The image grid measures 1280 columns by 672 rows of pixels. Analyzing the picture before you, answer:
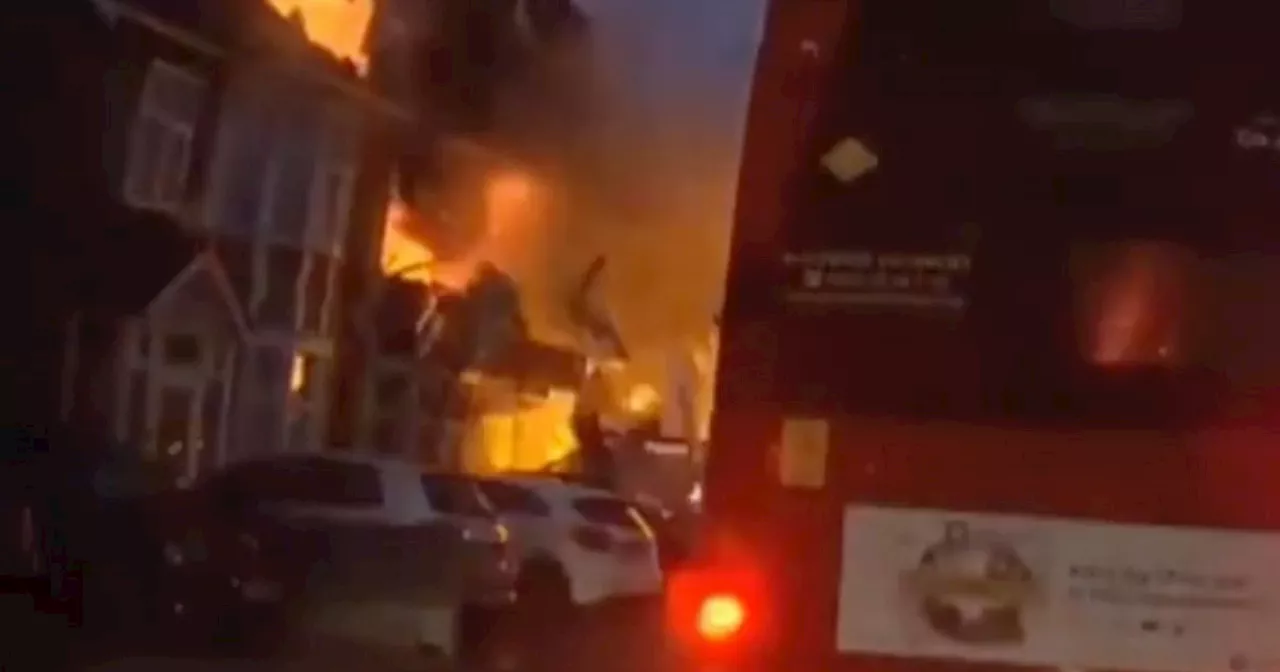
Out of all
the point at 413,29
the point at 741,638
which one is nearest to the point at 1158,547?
the point at 741,638

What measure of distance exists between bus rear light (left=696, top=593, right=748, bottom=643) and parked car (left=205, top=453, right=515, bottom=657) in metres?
5.93

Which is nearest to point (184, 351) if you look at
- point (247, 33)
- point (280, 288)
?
point (280, 288)

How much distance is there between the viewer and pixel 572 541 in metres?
11.5

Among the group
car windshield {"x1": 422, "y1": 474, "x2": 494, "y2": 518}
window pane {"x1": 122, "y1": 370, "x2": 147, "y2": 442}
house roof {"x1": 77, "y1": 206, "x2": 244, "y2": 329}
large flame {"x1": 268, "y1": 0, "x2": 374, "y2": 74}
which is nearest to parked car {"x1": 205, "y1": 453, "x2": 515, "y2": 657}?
car windshield {"x1": 422, "y1": 474, "x2": 494, "y2": 518}

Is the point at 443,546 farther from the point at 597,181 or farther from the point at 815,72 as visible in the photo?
the point at 815,72

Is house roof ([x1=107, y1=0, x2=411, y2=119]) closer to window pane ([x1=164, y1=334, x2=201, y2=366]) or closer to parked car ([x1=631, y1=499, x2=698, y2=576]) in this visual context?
window pane ([x1=164, y1=334, x2=201, y2=366])

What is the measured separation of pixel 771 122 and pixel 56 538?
22.3 ft

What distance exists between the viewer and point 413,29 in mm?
11891

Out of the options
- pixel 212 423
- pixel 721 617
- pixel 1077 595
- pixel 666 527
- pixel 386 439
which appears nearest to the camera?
pixel 1077 595

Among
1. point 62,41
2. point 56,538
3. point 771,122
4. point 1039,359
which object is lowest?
point 56,538

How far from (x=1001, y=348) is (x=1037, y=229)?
267 mm

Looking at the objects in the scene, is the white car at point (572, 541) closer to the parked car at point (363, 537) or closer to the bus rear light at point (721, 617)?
the parked car at point (363, 537)

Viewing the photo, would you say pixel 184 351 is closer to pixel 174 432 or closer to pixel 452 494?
pixel 174 432

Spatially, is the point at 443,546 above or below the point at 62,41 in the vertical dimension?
below
